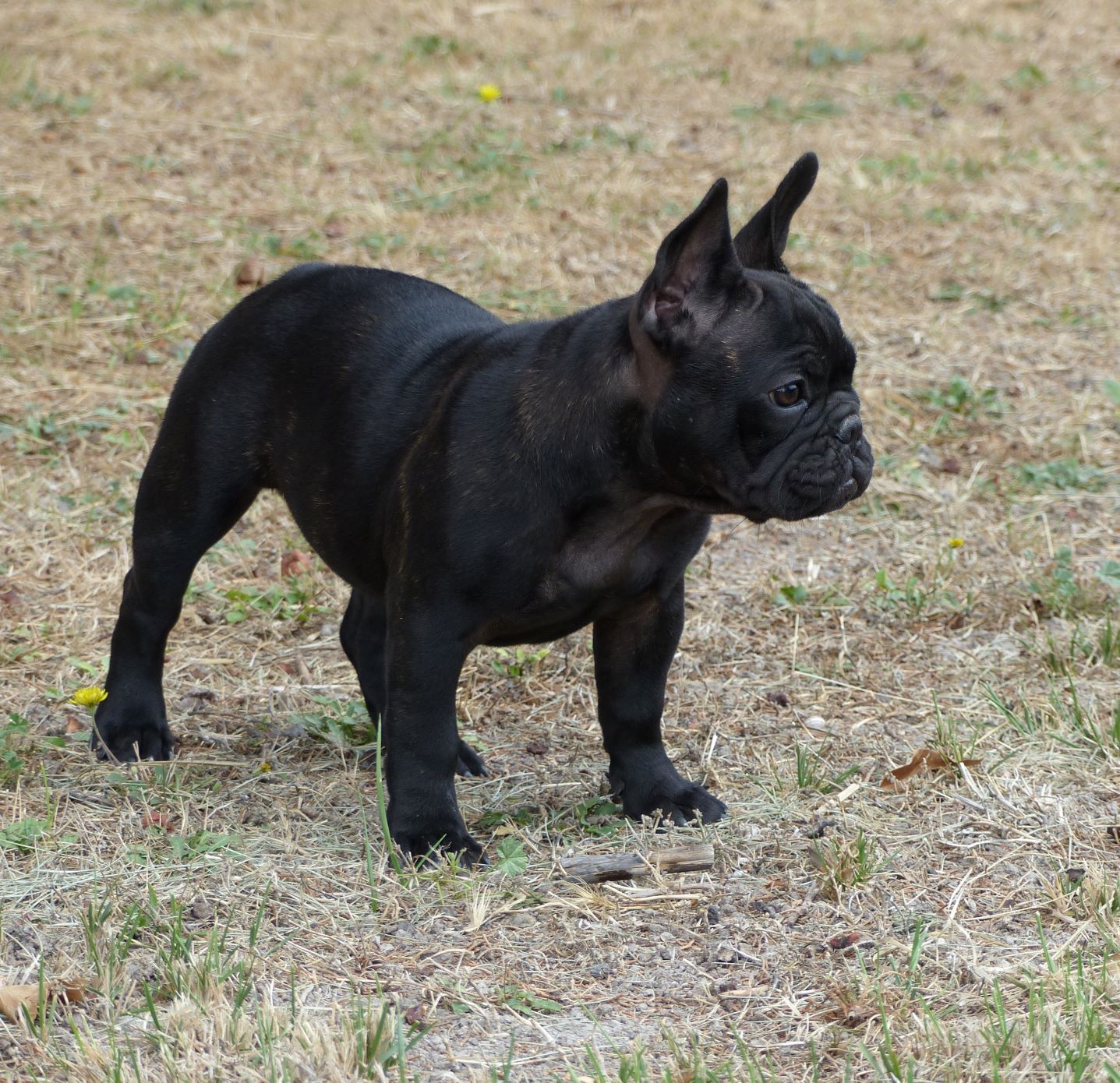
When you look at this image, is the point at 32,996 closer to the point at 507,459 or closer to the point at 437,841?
the point at 437,841

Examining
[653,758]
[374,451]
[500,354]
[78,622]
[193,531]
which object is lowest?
[78,622]

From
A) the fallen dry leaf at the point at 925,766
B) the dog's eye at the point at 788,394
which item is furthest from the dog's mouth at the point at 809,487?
the fallen dry leaf at the point at 925,766

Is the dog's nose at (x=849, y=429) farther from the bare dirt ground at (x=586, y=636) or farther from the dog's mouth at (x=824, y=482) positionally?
the bare dirt ground at (x=586, y=636)

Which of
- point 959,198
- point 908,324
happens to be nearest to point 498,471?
point 908,324

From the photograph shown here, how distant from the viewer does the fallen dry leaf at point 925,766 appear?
4.71m

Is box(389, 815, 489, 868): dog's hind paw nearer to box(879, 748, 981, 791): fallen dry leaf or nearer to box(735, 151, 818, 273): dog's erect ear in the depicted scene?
box(879, 748, 981, 791): fallen dry leaf

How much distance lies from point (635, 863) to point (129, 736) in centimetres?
177

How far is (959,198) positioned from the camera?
977cm

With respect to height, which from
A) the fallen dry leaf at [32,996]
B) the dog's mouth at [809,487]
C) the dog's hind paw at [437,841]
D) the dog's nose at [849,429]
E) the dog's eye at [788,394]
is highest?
the dog's eye at [788,394]

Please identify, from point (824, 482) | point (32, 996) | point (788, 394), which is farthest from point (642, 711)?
point (32, 996)

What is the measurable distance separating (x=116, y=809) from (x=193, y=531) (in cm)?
88

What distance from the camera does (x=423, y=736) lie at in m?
4.18

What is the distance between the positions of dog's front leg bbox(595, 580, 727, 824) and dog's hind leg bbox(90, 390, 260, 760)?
1.23 m

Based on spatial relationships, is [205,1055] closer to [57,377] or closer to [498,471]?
[498,471]
